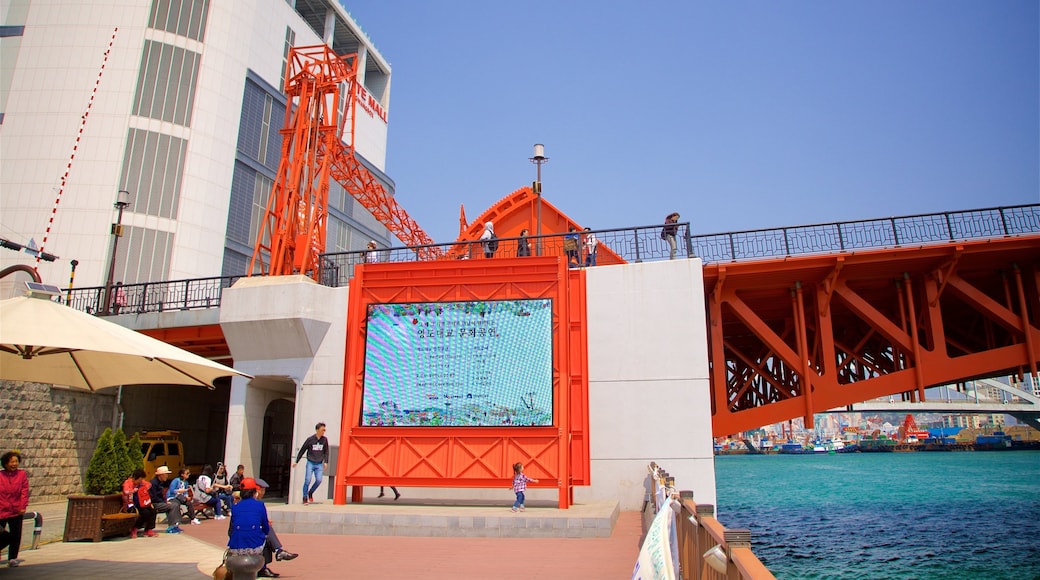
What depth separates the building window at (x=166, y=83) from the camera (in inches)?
1366

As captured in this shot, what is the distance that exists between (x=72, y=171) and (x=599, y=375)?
31.6 meters

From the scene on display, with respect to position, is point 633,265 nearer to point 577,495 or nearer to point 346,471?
point 577,495

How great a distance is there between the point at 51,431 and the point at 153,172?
60.8ft

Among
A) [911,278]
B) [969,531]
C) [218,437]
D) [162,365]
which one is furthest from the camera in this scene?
[218,437]

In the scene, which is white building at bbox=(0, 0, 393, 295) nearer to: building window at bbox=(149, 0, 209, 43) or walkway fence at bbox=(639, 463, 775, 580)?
building window at bbox=(149, 0, 209, 43)

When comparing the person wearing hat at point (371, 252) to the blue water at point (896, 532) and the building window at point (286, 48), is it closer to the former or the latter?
the blue water at point (896, 532)

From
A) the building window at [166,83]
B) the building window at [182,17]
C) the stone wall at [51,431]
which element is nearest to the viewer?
the stone wall at [51,431]

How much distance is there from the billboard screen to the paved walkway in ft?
11.2

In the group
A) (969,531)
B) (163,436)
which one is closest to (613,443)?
(163,436)

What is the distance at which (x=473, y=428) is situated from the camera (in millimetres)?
14828

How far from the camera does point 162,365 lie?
28.8ft

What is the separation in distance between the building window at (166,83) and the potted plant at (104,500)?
26.9 metres

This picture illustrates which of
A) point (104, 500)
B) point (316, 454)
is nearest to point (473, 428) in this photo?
point (316, 454)

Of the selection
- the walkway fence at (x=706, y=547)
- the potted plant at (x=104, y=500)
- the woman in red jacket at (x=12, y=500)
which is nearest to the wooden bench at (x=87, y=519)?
the potted plant at (x=104, y=500)
